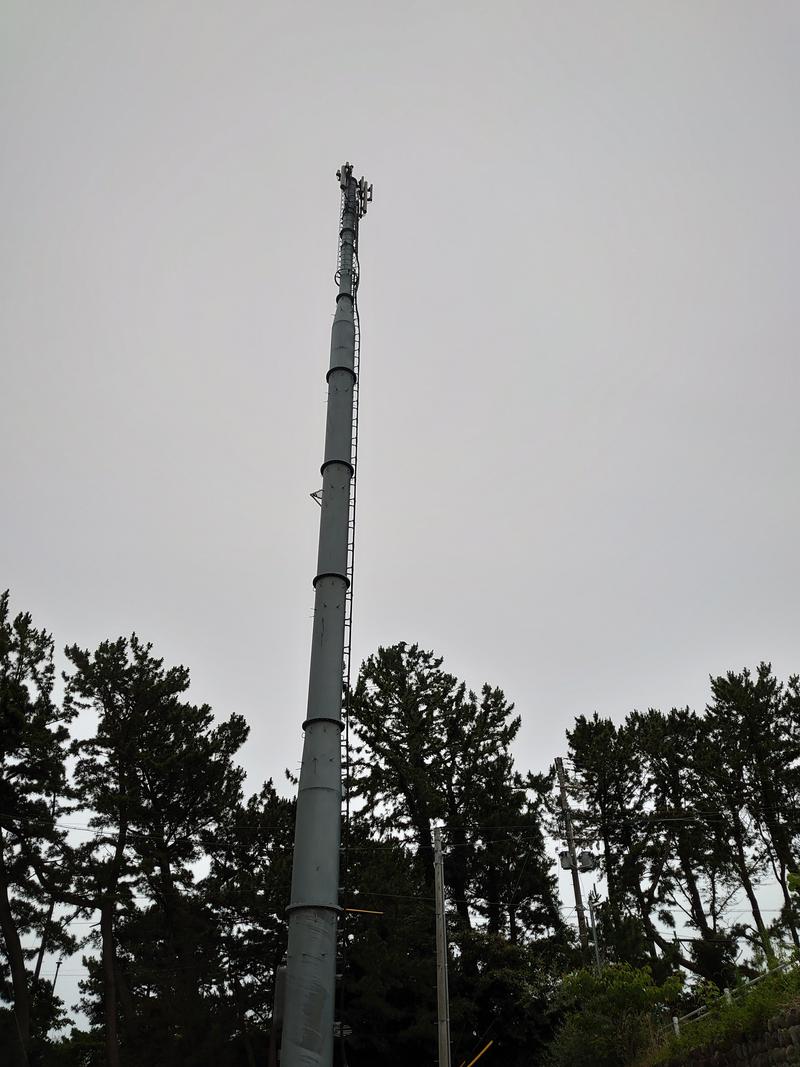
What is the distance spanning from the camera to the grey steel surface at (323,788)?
14367 mm

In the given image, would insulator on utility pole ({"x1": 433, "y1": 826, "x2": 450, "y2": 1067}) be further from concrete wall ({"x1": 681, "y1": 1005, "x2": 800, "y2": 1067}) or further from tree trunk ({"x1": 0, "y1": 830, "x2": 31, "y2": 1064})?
tree trunk ({"x1": 0, "y1": 830, "x2": 31, "y2": 1064})

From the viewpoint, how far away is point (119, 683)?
126 ft

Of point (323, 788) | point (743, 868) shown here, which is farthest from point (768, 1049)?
point (743, 868)

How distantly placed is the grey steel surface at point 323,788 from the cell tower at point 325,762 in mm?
17

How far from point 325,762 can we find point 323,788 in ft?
1.74

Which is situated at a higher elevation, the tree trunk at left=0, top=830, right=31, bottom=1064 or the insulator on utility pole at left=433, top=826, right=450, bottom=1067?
Result: the tree trunk at left=0, top=830, right=31, bottom=1064

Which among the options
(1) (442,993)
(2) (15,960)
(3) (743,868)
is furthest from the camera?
(3) (743,868)

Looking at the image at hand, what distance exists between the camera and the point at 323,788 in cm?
1616

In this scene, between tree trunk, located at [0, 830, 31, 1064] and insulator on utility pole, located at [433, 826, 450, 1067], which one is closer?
insulator on utility pole, located at [433, 826, 450, 1067]

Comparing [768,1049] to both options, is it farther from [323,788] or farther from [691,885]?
[691,885]

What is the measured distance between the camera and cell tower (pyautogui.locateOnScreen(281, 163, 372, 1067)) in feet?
47.2

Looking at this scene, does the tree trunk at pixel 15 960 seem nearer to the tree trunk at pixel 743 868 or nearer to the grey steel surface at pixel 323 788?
the grey steel surface at pixel 323 788

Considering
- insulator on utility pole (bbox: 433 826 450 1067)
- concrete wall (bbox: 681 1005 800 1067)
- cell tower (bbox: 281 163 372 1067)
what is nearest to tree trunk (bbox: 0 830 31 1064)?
insulator on utility pole (bbox: 433 826 450 1067)

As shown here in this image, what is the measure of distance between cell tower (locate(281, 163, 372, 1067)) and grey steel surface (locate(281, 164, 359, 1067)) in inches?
0.7
